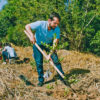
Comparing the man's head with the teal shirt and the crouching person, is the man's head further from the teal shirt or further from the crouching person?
the crouching person

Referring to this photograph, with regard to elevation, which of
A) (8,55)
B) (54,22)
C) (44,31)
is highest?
(54,22)

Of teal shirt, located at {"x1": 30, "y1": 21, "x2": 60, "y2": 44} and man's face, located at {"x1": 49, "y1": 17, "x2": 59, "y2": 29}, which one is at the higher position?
man's face, located at {"x1": 49, "y1": 17, "x2": 59, "y2": 29}

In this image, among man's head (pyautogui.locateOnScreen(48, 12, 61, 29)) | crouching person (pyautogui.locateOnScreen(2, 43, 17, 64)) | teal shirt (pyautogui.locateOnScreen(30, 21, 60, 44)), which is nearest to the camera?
man's head (pyautogui.locateOnScreen(48, 12, 61, 29))

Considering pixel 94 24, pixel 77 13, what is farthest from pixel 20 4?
pixel 94 24

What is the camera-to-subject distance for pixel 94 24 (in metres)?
9.20

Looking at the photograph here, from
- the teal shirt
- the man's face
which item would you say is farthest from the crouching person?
the man's face

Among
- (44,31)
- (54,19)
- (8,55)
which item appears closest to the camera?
(54,19)

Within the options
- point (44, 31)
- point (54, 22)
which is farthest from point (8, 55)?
point (54, 22)

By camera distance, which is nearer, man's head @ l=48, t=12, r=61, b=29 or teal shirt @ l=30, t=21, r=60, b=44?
man's head @ l=48, t=12, r=61, b=29

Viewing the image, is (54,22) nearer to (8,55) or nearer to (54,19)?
(54,19)

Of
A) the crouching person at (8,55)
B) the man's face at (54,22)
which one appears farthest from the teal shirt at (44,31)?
the crouching person at (8,55)

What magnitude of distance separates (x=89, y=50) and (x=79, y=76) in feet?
17.9

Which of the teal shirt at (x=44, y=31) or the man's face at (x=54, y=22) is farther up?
the man's face at (x=54, y=22)

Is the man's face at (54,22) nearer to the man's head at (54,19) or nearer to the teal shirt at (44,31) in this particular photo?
the man's head at (54,19)
